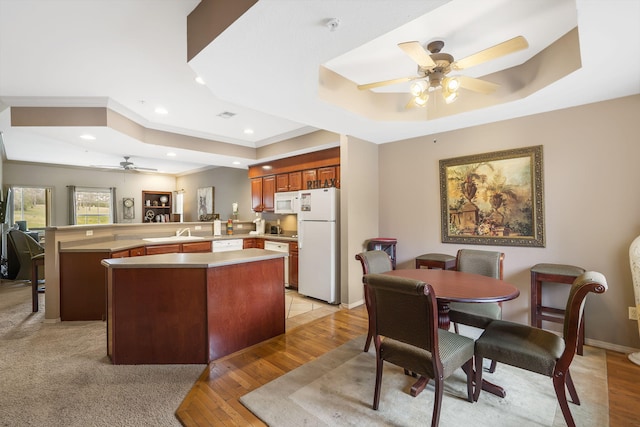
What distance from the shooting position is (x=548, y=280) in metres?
2.85

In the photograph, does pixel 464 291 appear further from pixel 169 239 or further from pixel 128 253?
pixel 169 239

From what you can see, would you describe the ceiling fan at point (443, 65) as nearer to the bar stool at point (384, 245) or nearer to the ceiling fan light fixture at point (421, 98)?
the ceiling fan light fixture at point (421, 98)

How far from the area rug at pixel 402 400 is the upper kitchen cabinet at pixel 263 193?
12.4 feet

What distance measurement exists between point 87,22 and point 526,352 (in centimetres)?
363

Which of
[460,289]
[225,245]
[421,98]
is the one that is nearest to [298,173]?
[225,245]

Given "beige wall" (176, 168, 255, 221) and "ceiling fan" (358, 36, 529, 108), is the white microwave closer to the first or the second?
"beige wall" (176, 168, 255, 221)

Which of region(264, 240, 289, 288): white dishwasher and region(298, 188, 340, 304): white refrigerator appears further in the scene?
region(264, 240, 289, 288): white dishwasher

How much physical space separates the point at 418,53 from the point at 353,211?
2395 millimetres

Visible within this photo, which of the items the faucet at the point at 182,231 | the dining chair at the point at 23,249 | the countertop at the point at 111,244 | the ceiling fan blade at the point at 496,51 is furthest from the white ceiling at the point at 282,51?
the dining chair at the point at 23,249

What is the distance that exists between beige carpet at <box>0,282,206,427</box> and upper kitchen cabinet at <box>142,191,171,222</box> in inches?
220

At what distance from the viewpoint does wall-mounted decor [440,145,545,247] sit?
3195 mm

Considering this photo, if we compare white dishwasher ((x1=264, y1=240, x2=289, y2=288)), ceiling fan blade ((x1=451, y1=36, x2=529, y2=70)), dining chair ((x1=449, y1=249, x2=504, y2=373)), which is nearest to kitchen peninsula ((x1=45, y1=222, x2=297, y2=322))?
white dishwasher ((x1=264, y1=240, x2=289, y2=288))

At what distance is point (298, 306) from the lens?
163 inches

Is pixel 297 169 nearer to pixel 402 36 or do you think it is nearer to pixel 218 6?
pixel 402 36
